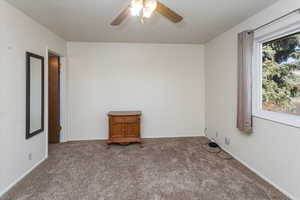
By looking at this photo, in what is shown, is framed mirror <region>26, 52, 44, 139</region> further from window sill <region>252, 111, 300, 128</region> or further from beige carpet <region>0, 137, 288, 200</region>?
window sill <region>252, 111, 300, 128</region>

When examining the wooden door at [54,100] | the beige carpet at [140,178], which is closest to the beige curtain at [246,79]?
→ the beige carpet at [140,178]

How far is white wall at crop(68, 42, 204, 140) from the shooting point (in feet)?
13.2

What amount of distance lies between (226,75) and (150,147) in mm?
2186

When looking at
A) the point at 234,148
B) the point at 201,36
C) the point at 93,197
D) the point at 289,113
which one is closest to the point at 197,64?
the point at 201,36

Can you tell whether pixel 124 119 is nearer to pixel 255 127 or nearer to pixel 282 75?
pixel 255 127

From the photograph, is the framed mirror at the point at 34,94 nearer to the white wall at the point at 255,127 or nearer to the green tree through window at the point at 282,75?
the white wall at the point at 255,127

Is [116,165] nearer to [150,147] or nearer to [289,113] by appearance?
[150,147]

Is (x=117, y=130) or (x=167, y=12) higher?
(x=167, y=12)

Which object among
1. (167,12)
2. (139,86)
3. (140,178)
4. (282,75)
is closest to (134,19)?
(167,12)

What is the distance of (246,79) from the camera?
2.54 meters

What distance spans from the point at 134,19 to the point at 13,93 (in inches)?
82.3

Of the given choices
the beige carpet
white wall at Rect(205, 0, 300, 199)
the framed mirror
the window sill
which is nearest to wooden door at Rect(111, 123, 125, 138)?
the beige carpet

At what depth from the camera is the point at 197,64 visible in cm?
432

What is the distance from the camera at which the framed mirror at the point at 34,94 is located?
98.3 inches
